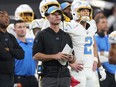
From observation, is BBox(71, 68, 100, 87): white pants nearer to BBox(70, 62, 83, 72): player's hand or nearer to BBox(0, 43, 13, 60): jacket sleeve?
BBox(70, 62, 83, 72): player's hand

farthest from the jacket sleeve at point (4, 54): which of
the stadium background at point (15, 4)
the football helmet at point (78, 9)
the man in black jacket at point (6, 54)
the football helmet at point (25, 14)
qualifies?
the stadium background at point (15, 4)

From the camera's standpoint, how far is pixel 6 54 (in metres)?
9.40

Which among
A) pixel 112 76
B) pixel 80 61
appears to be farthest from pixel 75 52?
pixel 112 76

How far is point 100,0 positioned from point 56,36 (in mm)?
8736

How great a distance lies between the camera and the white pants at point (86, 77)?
9.55 m

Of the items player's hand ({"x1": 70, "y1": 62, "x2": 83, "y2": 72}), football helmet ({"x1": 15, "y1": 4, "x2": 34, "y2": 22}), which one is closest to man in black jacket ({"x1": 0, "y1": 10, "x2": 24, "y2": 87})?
player's hand ({"x1": 70, "y1": 62, "x2": 83, "y2": 72})

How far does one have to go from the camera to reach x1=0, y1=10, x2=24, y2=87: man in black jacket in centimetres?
941

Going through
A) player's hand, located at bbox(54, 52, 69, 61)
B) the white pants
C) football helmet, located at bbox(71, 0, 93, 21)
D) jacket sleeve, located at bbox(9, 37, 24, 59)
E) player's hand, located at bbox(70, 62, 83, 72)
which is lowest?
the white pants

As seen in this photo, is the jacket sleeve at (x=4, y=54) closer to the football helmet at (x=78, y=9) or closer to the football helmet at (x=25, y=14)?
the football helmet at (x=78, y=9)

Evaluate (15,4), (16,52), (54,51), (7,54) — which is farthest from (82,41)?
(15,4)

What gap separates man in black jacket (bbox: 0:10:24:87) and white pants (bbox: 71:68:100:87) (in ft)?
2.68

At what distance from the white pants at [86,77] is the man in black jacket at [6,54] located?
82cm

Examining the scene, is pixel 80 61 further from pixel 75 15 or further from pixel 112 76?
pixel 112 76

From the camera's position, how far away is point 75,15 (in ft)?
32.2
